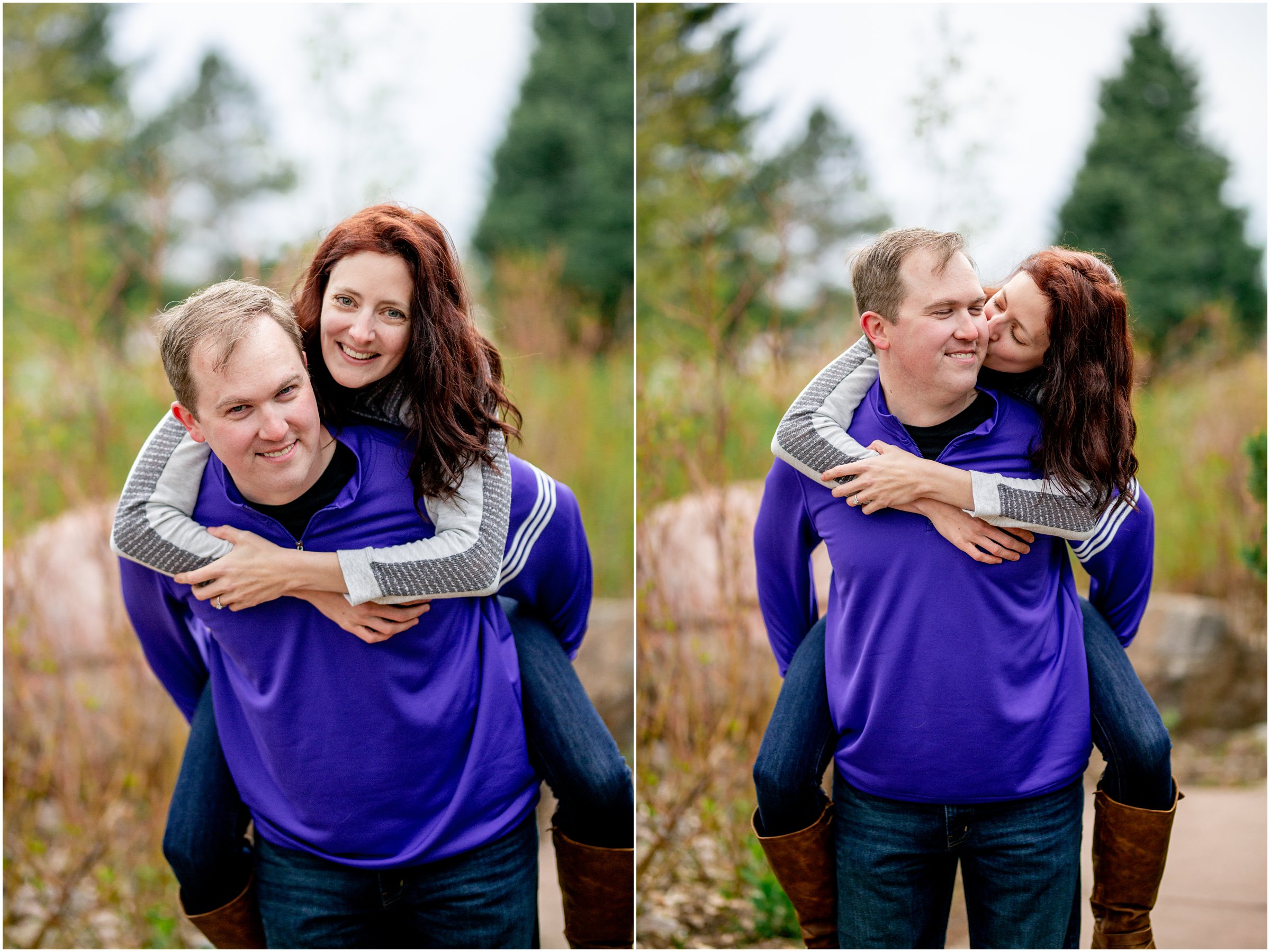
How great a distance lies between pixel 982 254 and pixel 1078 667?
0.87 m

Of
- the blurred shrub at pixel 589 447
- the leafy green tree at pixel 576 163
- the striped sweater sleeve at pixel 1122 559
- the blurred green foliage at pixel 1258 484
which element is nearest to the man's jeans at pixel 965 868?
the striped sweater sleeve at pixel 1122 559

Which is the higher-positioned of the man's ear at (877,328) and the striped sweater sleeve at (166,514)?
the man's ear at (877,328)

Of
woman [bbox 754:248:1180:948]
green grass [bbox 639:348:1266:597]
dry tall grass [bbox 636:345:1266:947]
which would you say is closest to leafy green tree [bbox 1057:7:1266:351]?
green grass [bbox 639:348:1266:597]

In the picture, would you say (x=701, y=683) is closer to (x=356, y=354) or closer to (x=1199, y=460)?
(x=356, y=354)

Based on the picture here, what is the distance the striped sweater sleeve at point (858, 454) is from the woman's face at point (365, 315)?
736 mm

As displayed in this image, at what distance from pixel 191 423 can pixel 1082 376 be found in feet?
5.21

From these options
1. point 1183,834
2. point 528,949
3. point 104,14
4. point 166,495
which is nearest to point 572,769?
point 528,949

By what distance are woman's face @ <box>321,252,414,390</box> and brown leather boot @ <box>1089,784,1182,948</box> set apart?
5.39 feet

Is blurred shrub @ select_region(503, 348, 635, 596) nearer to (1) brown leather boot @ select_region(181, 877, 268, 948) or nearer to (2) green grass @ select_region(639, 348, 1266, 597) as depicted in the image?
(2) green grass @ select_region(639, 348, 1266, 597)

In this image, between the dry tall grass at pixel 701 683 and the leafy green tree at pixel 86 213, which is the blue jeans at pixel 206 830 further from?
the leafy green tree at pixel 86 213

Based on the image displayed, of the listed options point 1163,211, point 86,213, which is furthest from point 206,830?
point 1163,211

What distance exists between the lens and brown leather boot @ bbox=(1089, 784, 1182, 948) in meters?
1.97

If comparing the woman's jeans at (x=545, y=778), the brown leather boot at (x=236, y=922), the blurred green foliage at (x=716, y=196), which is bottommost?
the brown leather boot at (x=236, y=922)

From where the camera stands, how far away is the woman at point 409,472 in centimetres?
175
